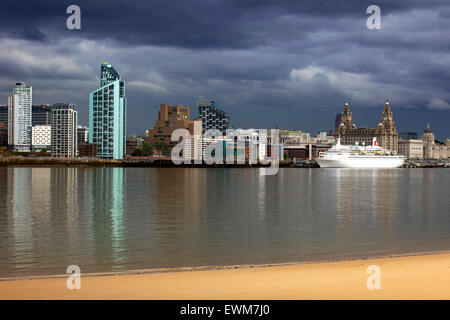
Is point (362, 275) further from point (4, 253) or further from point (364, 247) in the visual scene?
point (4, 253)

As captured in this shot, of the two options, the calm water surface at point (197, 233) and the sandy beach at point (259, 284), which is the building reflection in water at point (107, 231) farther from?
the sandy beach at point (259, 284)

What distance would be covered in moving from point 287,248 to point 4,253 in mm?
10653

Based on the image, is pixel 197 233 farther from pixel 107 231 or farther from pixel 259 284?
pixel 259 284

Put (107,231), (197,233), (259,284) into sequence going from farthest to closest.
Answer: (107,231), (197,233), (259,284)

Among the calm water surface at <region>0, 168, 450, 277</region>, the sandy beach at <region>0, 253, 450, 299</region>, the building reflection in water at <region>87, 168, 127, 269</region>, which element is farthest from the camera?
the calm water surface at <region>0, 168, 450, 277</region>

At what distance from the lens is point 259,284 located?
13109mm

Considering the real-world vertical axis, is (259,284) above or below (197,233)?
above

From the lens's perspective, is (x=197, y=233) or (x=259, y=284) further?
(x=197, y=233)

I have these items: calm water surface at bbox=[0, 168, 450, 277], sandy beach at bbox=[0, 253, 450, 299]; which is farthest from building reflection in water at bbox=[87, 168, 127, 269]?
sandy beach at bbox=[0, 253, 450, 299]

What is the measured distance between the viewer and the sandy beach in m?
11.9

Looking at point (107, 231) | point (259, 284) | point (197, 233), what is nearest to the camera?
point (259, 284)

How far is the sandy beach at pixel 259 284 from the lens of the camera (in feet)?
39.1

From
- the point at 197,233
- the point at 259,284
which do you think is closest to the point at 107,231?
the point at 197,233

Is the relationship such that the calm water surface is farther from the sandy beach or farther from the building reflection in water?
the sandy beach
